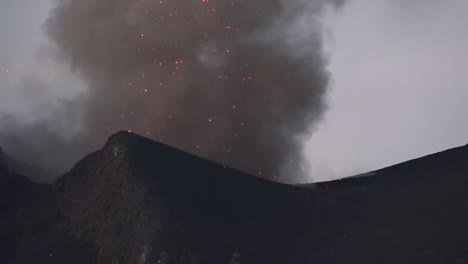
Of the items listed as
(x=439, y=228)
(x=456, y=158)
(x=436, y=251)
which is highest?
(x=456, y=158)

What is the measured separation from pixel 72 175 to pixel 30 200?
416 cm

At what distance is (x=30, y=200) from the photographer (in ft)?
106

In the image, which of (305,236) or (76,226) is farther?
(76,226)

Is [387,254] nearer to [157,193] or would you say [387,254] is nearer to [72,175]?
[157,193]

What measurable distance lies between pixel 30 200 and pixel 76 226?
8.82 meters

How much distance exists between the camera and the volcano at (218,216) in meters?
20.7

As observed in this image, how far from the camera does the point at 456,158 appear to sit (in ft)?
108

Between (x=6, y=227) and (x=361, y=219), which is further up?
(x=6, y=227)

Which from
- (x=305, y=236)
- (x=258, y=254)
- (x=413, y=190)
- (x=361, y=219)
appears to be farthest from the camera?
(x=413, y=190)

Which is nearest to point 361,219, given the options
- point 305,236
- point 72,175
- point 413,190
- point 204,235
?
point 305,236

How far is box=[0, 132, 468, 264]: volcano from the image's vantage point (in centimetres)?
2067

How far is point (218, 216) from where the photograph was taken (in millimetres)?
23531

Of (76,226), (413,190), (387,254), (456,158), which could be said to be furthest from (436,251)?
(76,226)

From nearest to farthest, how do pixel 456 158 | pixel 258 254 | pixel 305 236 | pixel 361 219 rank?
pixel 258 254, pixel 305 236, pixel 361 219, pixel 456 158
